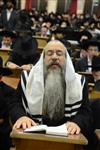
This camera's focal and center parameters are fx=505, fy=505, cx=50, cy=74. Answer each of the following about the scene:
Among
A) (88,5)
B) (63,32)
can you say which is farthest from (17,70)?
(88,5)

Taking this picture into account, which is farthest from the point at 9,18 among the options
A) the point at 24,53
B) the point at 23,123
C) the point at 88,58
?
the point at 23,123

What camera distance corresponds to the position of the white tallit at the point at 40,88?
14.5 feet

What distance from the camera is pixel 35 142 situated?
3781 millimetres

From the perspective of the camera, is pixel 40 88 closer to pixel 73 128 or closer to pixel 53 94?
pixel 53 94

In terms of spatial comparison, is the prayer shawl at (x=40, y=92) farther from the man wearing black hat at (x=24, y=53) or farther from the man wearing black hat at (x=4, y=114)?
the man wearing black hat at (x=24, y=53)

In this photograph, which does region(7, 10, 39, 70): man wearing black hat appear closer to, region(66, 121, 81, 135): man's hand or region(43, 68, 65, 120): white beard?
region(43, 68, 65, 120): white beard

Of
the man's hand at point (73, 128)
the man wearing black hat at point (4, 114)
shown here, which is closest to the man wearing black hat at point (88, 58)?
the man wearing black hat at point (4, 114)

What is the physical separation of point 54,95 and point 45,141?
0.75m

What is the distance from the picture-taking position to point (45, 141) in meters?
3.72

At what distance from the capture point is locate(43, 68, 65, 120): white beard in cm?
436

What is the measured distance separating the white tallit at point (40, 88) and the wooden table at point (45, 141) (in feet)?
2.14

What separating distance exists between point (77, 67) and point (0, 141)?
379 centimetres

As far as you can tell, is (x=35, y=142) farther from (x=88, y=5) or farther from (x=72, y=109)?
(x=88, y=5)

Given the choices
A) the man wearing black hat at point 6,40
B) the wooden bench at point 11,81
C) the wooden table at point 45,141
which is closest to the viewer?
the wooden table at point 45,141
